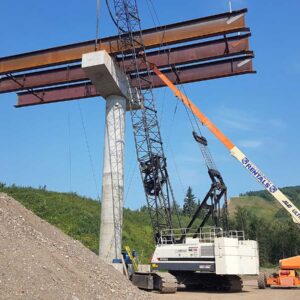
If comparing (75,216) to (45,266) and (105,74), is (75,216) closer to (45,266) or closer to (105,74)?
(105,74)

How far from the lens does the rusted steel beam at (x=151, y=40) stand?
23.7m

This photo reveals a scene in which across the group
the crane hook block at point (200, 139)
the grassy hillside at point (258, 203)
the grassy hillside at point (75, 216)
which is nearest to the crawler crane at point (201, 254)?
the crane hook block at point (200, 139)

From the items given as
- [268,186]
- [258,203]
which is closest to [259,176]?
[268,186]

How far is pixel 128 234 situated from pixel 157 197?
56.2ft

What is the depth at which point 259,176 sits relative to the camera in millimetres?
23938

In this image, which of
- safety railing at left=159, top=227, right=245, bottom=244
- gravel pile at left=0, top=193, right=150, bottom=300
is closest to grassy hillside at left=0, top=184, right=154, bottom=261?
safety railing at left=159, top=227, right=245, bottom=244

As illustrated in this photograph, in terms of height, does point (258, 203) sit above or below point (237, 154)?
above

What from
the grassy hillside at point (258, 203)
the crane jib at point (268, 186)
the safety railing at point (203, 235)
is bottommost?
the safety railing at point (203, 235)

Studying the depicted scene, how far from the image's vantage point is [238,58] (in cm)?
2620

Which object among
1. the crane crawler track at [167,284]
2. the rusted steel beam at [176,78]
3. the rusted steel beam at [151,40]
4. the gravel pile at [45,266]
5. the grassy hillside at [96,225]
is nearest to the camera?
the gravel pile at [45,266]

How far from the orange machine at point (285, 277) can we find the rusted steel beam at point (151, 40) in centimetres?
1249

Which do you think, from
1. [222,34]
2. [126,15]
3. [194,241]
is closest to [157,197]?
[194,241]

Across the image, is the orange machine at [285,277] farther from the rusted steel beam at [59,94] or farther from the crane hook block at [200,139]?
the rusted steel beam at [59,94]

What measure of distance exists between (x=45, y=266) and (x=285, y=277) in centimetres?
1562
